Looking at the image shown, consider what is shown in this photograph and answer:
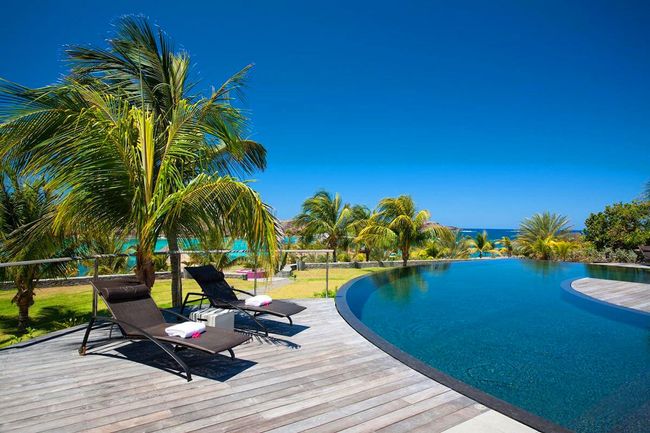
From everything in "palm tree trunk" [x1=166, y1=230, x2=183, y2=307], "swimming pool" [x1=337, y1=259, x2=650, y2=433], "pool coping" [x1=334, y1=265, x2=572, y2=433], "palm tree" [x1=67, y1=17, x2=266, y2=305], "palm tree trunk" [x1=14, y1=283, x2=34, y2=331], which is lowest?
"swimming pool" [x1=337, y1=259, x2=650, y2=433]

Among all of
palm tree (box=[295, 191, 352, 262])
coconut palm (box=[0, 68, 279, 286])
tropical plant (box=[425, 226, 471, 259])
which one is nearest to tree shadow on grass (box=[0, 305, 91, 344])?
coconut palm (box=[0, 68, 279, 286])

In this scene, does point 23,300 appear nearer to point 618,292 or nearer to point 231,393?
point 231,393

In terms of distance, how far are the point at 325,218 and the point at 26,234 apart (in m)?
14.7

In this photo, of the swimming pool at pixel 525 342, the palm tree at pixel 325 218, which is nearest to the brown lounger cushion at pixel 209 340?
the swimming pool at pixel 525 342

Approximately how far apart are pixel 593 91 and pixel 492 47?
11.8 metres

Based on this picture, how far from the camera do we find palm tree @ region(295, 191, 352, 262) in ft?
63.4

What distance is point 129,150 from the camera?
5125 mm

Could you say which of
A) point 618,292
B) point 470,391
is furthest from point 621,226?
point 470,391

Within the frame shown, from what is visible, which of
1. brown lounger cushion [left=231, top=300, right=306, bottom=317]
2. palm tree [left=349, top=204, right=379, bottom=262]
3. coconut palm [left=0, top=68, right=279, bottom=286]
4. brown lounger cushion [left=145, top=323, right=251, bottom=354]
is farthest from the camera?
palm tree [left=349, top=204, right=379, bottom=262]

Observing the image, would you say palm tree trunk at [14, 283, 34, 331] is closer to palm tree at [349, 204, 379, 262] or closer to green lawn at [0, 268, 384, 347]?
green lawn at [0, 268, 384, 347]

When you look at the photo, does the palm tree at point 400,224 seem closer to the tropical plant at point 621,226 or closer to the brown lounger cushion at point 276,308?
the brown lounger cushion at point 276,308

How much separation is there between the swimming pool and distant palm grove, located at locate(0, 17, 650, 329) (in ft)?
9.68

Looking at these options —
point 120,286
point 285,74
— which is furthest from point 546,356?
point 285,74

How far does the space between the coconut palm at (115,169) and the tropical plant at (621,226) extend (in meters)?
21.1
